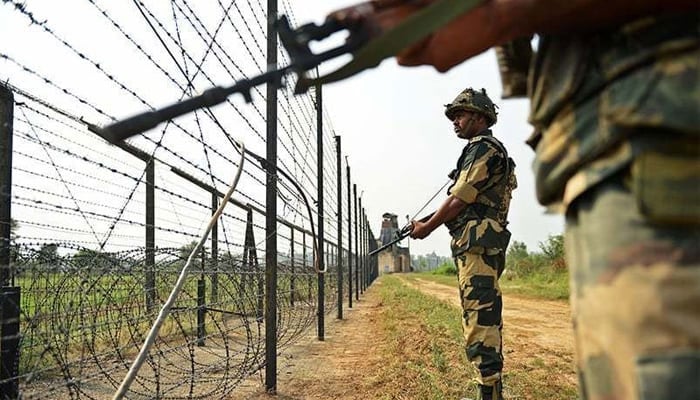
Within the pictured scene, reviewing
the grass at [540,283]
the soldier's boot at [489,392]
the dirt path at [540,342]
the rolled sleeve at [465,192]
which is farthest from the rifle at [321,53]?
the grass at [540,283]

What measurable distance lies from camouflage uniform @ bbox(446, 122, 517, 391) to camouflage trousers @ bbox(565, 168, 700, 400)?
76.3 inches

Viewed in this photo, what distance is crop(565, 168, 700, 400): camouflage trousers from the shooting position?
839 millimetres

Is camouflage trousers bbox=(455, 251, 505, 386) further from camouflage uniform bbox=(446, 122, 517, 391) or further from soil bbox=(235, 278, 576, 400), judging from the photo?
soil bbox=(235, 278, 576, 400)

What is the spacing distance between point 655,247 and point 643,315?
10cm

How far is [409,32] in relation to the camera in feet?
3.34

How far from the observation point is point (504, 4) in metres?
1.05

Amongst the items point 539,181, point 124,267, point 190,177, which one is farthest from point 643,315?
point 190,177

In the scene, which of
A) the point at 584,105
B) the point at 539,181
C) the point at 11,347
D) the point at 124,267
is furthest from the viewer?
the point at 124,267

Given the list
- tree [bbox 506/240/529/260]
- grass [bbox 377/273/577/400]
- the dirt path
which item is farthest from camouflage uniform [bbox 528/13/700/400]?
tree [bbox 506/240/529/260]

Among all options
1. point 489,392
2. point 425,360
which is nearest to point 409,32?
point 489,392

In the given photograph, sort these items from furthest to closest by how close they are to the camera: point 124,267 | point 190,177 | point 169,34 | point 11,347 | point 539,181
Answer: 1. point 190,177
2. point 124,267
3. point 169,34
4. point 11,347
5. point 539,181

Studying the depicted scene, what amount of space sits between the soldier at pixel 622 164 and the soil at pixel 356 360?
291 centimetres

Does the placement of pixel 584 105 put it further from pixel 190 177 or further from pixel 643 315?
pixel 190 177

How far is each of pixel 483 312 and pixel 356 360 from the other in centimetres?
247
